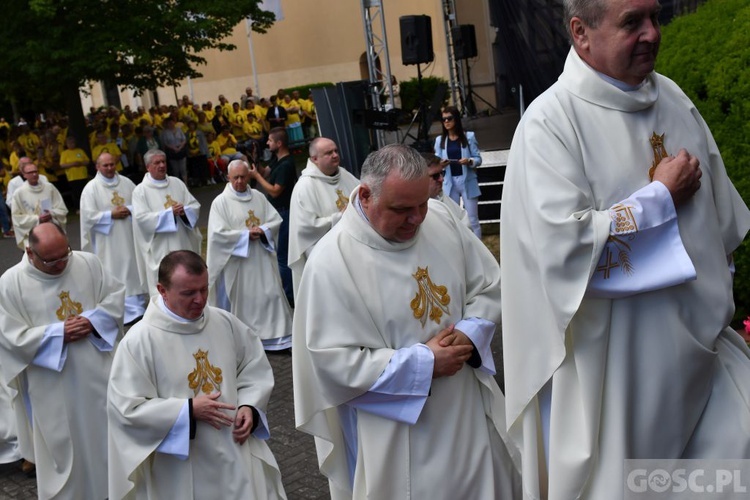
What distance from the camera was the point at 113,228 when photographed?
12211mm

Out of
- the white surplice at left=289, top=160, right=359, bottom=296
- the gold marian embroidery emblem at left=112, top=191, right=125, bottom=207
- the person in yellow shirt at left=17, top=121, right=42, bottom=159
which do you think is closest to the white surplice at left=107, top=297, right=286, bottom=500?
the white surplice at left=289, top=160, right=359, bottom=296

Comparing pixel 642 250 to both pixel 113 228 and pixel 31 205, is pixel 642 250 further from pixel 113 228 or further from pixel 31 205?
pixel 31 205

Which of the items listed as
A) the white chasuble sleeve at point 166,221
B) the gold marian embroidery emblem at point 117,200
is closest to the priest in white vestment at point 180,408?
the white chasuble sleeve at point 166,221

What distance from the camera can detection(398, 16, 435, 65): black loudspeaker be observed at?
16.5 meters

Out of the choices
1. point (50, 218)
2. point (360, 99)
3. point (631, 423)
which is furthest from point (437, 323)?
point (360, 99)

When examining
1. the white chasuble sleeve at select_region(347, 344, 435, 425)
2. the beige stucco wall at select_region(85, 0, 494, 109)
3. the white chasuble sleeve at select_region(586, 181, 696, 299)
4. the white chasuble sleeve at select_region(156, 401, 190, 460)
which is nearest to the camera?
the white chasuble sleeve at select_region(586, 181, 696, 299)

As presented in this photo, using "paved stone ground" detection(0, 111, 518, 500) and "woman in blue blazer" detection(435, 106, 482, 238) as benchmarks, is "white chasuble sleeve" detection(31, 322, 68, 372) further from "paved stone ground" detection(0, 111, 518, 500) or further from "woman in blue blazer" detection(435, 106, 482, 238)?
"woman in blue blazer" detection(435, 106, 482, 238)

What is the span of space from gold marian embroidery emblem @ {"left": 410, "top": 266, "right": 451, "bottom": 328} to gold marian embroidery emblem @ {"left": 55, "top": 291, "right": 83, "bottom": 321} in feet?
10.3

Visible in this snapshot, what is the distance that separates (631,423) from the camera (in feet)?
10.5

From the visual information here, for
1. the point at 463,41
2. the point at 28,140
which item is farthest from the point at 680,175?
the point at 28,140

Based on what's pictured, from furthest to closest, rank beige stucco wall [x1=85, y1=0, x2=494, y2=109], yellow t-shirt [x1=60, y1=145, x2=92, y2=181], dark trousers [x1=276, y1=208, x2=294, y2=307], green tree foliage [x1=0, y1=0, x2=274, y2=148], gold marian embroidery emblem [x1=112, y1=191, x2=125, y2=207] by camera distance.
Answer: beige stucco wall [x1=85, y1=0, x2=494, y2=109]
yellow t-shirt [x1=60, y1=145, x2=92, y2=181]
green tree foliage [x1=0, y1=0, x2=274, y2=148]
gold marian embroidery emblem [x1=112, y1=191, x2=125, y2=207]
dark trousers [x1=276, y1=208, x2=294, y2=307]

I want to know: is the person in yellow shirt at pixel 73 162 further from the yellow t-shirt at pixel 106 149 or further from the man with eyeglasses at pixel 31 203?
the man with eyeglasses at pixel 31 203

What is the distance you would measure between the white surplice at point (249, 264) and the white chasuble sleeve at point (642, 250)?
732cm

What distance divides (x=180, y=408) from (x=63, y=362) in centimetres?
184
